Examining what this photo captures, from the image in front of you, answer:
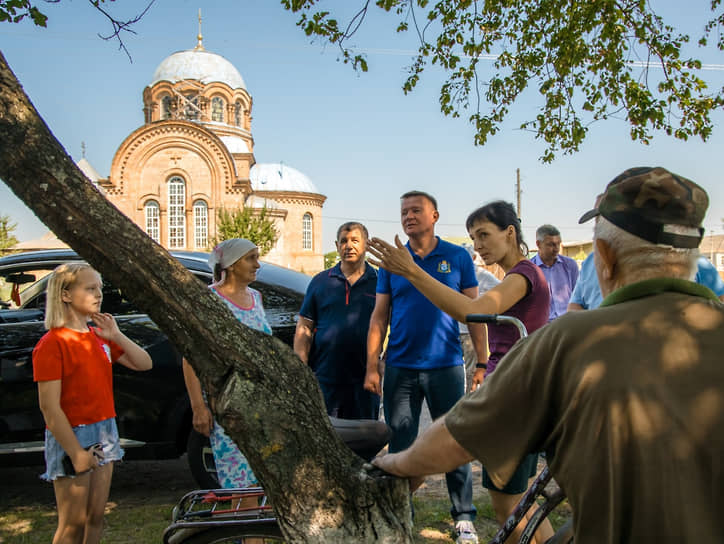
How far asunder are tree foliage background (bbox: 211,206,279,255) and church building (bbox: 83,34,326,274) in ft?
5.65

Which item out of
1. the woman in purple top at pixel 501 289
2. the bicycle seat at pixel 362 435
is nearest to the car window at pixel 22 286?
the woman in purple top at pixel 501 289

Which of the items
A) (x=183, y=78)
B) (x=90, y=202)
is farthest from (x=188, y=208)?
(x=90, y=202)

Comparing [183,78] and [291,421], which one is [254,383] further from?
[183,78]

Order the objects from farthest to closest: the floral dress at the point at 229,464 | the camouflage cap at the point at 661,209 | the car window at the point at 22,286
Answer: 1. the car window at the point at 22,286
2. the floral dress at the point at 229,464
3. the camouflage cap at the point at 661,209

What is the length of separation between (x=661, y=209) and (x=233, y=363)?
4.30 feet

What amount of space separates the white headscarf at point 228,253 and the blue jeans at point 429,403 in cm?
127

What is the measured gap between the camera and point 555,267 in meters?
6.85

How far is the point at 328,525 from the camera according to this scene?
6.03 feet

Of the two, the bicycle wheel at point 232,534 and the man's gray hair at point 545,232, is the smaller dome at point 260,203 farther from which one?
the bicycle wheel at point 232,534

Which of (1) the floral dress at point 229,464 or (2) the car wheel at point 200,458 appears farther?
(2) the car wheel at point 200,458

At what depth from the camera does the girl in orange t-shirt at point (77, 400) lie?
293 cm

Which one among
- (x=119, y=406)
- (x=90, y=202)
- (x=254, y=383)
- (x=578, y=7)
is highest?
(x=578, y=7)

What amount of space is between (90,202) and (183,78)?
2014 inches

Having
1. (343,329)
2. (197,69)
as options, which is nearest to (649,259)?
(343,329)
